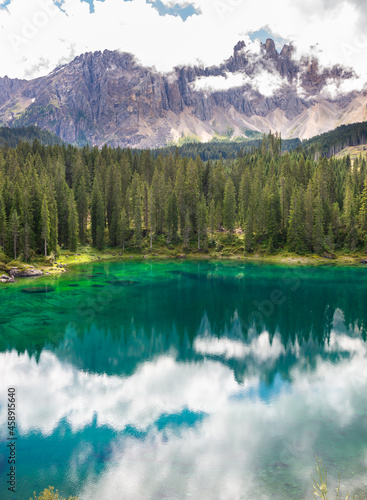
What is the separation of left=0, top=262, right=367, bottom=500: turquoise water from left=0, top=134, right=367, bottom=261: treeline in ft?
131

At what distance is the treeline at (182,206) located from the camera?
277 ft

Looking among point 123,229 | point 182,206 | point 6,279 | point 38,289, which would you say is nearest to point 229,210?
point 182,206

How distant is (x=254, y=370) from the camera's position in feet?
96.4

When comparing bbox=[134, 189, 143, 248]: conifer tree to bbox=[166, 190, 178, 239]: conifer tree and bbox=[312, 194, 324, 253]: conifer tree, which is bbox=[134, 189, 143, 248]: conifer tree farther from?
bbox=[312, 194, 324, 253]: conifer tree

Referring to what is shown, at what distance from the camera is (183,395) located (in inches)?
982

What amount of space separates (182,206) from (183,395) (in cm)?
8404

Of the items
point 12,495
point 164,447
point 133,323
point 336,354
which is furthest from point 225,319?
point 12,495

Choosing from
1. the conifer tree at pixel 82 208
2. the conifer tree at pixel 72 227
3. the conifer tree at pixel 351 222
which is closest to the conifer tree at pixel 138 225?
the conifer tree at pixel 82 208

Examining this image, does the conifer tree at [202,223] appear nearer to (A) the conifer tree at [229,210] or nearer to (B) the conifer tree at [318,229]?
(A) the conifer tree at [229,210]

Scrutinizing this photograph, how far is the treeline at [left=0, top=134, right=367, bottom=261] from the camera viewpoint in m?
84.3

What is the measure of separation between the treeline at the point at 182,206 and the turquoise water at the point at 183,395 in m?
39.8

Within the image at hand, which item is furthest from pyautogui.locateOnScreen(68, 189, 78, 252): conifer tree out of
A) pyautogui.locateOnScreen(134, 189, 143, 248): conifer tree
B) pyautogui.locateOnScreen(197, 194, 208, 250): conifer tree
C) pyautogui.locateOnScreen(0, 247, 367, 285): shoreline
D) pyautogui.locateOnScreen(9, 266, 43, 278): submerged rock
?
pyautogui.locateOnScreen(197, 194, 208, 250): conifer tree

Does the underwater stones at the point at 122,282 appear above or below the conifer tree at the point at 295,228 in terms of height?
below

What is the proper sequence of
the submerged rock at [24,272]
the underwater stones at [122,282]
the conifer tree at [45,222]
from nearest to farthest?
the underwater stones at [122,282] < the submerged rock at [24,272] < the conifer tree at [45,222]
